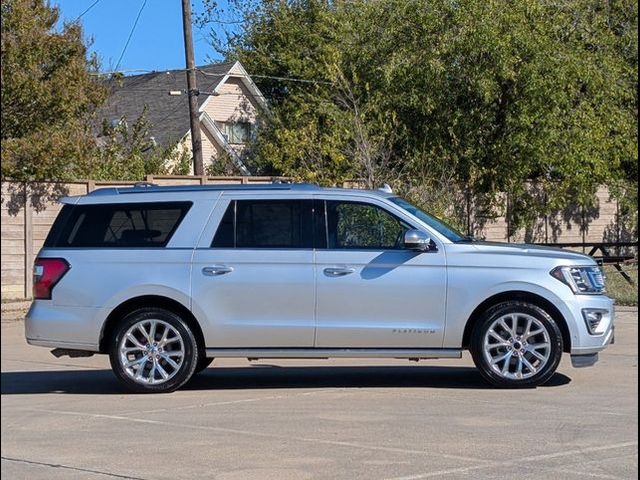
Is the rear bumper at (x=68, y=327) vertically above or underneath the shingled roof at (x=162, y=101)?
underneath

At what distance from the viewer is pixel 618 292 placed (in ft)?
63.1

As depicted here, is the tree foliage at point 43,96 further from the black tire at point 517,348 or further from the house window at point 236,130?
the house window at point 236,130

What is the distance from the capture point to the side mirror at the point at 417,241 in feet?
34.0

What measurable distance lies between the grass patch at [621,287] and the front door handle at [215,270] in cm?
861

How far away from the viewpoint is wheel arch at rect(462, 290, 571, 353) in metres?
10.5

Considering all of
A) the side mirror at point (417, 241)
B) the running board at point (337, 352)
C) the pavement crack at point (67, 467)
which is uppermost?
the side mirror at point (417, 241)

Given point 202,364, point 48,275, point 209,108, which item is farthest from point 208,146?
point 48,275

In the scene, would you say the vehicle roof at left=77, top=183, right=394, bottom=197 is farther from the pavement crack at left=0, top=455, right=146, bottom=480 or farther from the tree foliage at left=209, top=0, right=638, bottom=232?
the tree foliage at left=209, top=0, right=638, bottom=232

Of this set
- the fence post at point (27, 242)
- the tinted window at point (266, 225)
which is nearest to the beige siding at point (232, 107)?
the fence post at point (27, 242)

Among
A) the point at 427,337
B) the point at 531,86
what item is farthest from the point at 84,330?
the point at 531,86

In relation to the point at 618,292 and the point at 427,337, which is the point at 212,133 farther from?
the point at 427,337

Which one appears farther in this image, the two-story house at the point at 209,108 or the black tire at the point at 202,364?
the two-story house at the point at 209,108

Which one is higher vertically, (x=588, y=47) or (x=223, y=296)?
(x=588, y=47)

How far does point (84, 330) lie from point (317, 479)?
4119 mm
